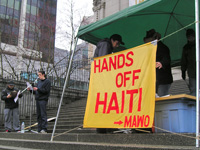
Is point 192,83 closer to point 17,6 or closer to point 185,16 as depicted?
point 185,16

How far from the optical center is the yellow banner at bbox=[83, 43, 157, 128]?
3.36 metres

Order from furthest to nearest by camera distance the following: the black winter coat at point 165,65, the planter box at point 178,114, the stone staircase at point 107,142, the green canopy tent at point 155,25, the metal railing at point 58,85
→ the metal railing at point 58,85, the green canopy tent at point 155,25, the black winter coat at point 165,65, the planter box at point 178,114, the stone staircase at point 107,142

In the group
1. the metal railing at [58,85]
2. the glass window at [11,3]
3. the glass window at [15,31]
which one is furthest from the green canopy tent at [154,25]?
the glass window at [11,3]

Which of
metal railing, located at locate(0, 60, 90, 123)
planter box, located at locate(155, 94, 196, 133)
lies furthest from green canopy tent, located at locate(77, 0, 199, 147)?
metal railing, located at locate(0, 60, 90, 123)

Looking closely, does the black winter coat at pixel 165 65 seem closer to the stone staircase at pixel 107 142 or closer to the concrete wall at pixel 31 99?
the stone staircase at pixel 107 142

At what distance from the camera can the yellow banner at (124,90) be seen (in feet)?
11.0

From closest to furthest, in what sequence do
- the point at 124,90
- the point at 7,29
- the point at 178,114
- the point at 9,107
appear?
the point at 178,114 → the point at 124,90 → the point at 9,107 → the point at 7,29

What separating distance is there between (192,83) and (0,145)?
4.94 m

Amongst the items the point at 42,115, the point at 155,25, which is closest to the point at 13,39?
the point at 42,115

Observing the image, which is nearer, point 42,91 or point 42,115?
point 42,115

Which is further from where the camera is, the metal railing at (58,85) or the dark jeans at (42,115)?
the metal railing at (58,85)

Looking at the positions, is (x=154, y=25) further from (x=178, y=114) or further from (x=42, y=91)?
(x=42, y=91)

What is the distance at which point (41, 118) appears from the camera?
602cm

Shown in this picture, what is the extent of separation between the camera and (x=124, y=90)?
3.68m
